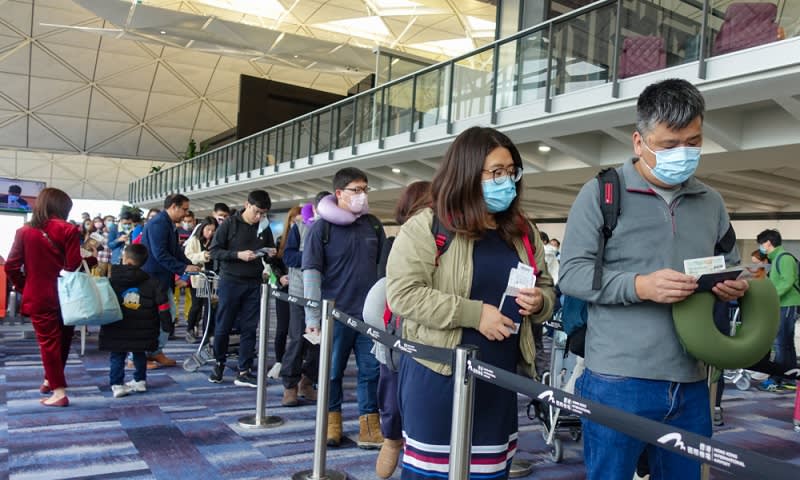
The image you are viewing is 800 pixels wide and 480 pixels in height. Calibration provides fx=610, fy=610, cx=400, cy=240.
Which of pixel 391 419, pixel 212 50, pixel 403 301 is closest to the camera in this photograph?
pixel 403 301

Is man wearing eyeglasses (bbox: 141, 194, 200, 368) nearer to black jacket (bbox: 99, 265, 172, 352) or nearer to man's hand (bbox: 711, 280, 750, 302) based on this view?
black jacket (bbox: 99, 265, 172, 352)

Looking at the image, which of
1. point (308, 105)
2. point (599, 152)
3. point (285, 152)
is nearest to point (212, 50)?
point (308, 105)

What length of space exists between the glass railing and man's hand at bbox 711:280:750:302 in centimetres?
574

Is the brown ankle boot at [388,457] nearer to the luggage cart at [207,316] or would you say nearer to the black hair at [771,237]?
the luggage cart at [207,316]

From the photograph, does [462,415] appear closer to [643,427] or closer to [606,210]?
[643,427]

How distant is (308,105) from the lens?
3005 cm

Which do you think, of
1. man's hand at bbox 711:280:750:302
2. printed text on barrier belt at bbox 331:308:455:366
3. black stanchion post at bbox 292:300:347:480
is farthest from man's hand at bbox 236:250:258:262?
man's hand at bbox 711:280:750:302

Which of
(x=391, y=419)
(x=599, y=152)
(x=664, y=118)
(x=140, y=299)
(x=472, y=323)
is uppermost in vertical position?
(x=599, y=152)

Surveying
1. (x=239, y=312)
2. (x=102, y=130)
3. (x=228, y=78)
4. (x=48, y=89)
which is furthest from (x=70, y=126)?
(x=239, y=312)

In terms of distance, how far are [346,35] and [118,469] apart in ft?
98.5

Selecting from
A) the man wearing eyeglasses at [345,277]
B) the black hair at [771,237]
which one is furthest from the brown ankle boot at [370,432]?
the black hair at [771,237]

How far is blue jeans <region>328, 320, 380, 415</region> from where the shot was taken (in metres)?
4.17

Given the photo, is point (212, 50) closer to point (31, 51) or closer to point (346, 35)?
point (346, 35)

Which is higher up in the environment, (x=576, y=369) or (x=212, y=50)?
(x=212, y=50)
